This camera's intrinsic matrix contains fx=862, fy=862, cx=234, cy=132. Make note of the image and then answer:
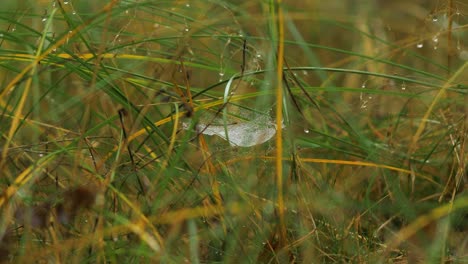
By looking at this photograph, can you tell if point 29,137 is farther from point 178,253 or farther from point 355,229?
point 355,229

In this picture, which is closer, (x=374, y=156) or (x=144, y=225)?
(x=144, y=225)

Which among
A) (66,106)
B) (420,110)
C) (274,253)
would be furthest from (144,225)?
(420,110)

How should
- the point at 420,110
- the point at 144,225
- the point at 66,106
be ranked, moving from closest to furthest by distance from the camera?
1. the point at 144,225
2. the point at 66,106
3. the point at 420,110

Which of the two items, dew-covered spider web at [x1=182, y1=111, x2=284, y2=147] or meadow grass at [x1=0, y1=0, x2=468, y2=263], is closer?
meadow grass at [x1=0, y1=0, x2=468, y2=263]

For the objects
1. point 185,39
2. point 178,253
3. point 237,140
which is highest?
point 185,39

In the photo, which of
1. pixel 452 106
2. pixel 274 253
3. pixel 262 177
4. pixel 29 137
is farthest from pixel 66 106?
pixel 452 106

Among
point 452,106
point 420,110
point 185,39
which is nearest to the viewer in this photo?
point 185,39

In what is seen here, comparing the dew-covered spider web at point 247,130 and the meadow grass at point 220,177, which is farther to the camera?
the dew-covered spider web at point 247,130

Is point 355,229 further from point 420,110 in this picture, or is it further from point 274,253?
point 420,110

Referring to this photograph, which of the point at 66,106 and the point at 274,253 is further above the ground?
the point at 66,106
